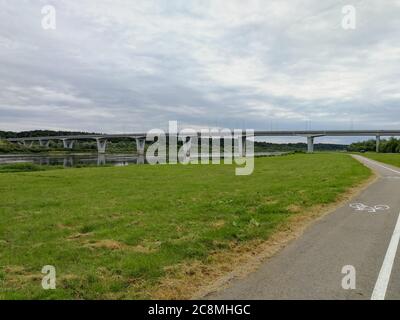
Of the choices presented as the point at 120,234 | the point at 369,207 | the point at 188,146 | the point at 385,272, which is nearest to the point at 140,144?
the point at 188,146

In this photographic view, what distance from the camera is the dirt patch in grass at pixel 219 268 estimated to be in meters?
6.25

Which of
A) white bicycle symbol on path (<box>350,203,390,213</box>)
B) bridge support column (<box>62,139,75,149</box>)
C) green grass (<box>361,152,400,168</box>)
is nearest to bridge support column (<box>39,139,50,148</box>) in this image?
bridge support column (<box>62,139,75,149</box>)

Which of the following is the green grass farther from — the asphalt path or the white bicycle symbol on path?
the asphalt path

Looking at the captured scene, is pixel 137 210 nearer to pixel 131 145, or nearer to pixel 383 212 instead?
pixel 383 212

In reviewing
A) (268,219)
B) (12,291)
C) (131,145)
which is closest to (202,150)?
(131,145)

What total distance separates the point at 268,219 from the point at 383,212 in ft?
15.1

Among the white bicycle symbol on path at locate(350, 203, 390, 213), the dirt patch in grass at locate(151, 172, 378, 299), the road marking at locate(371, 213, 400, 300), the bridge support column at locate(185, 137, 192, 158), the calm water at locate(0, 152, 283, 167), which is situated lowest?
the calm water at locate(0, 152, 283, 167)

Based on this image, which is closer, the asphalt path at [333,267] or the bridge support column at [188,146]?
the asphalt path at [333,267]

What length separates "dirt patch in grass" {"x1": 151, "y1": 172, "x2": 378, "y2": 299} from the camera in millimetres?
6246

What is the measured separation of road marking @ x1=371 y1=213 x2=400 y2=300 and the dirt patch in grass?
2.15 metres

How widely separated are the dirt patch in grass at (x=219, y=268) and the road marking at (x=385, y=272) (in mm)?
2146

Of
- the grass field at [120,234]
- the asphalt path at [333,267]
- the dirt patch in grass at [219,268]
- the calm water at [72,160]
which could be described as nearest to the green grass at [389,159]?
the grass field at [120,234]

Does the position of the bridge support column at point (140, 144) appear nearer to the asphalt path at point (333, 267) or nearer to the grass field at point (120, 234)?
the grass field at point (120, 234)
